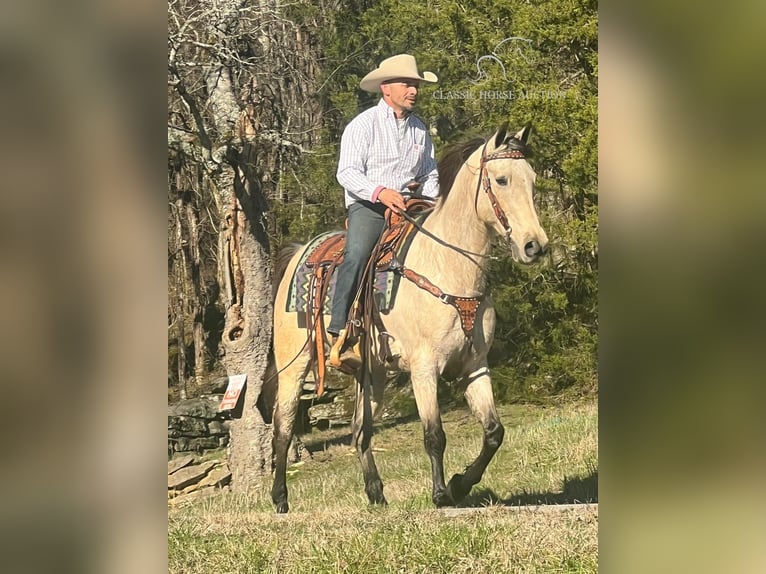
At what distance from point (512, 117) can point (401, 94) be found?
0.67 m

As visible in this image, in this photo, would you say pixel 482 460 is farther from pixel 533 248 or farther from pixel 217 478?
pixel 217 478

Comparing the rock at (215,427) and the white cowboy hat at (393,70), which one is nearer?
the white cowboy hat at (393,70)

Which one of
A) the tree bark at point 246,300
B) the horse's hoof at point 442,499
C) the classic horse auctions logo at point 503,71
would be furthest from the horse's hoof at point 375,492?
the classic horse auctions logo at point 503,71

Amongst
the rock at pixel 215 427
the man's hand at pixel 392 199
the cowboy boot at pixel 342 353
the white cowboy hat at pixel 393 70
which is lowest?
the rock at pixel 215 427

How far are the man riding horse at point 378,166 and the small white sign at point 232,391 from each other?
57 centimetres

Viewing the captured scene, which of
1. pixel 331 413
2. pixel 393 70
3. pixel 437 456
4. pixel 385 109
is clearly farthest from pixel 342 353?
pixel 393 70

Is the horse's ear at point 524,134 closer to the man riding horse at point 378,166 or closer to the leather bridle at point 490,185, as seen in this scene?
the leather bridle at point 490,185

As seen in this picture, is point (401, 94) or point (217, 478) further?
point (217, 478)

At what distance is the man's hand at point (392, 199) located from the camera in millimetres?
4953

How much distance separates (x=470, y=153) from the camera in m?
4.99

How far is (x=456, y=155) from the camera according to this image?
16.4 ft
